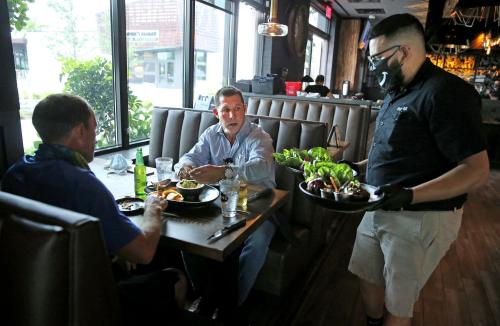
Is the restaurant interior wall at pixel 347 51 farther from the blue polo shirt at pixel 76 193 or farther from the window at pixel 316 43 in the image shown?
the blue polo shirt at pixel 76 193

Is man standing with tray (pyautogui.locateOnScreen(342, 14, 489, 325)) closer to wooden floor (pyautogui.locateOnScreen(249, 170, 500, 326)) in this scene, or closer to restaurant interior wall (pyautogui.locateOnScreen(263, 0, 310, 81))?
wooden floor (pyautogui.locateOnScreen(249, 170, 500, 326))

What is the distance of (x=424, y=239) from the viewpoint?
150 centimetres

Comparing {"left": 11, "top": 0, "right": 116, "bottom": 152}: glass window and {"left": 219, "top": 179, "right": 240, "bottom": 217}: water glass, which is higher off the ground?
{"left": 11, "top": 0, "right": 116, "bottom": 152}: glass window

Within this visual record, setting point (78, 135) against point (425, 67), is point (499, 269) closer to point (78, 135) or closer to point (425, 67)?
point (425, 67)

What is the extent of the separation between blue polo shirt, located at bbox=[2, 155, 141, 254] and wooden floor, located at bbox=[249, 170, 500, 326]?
1245mm

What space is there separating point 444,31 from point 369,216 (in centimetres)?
900

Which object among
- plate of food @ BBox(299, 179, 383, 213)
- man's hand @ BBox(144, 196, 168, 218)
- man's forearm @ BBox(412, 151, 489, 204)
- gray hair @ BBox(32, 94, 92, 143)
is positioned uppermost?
gray hair @ BBox(32, 94, 92, 143)

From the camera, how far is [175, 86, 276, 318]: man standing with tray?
6.50 feet

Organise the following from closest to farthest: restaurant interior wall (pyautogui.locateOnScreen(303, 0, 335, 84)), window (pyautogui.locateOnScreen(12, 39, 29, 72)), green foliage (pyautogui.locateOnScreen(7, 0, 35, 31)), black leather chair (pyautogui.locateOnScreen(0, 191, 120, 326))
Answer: black leather chair (pyautogui.locateOnScreen(0, 191, 120, 326)) → green foliage (pyautogui.locateOnScreen(7, 0, 35, 31)) → window (pyautogui.locateOnScreen(12, 39, 29, 72)) → restaurant interior wall (pyautogui.locateOnScreen(303, 0, 335, 84))

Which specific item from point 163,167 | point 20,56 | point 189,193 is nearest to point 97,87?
point 20,56

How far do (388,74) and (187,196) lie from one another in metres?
1.03

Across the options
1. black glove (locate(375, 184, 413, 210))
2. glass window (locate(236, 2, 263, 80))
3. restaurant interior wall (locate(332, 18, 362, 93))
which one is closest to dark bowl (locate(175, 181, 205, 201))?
black glove (locate(375, 184, 413, 210))

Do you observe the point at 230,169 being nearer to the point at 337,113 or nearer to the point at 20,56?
the point at 20,56

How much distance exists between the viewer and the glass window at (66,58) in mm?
2381
